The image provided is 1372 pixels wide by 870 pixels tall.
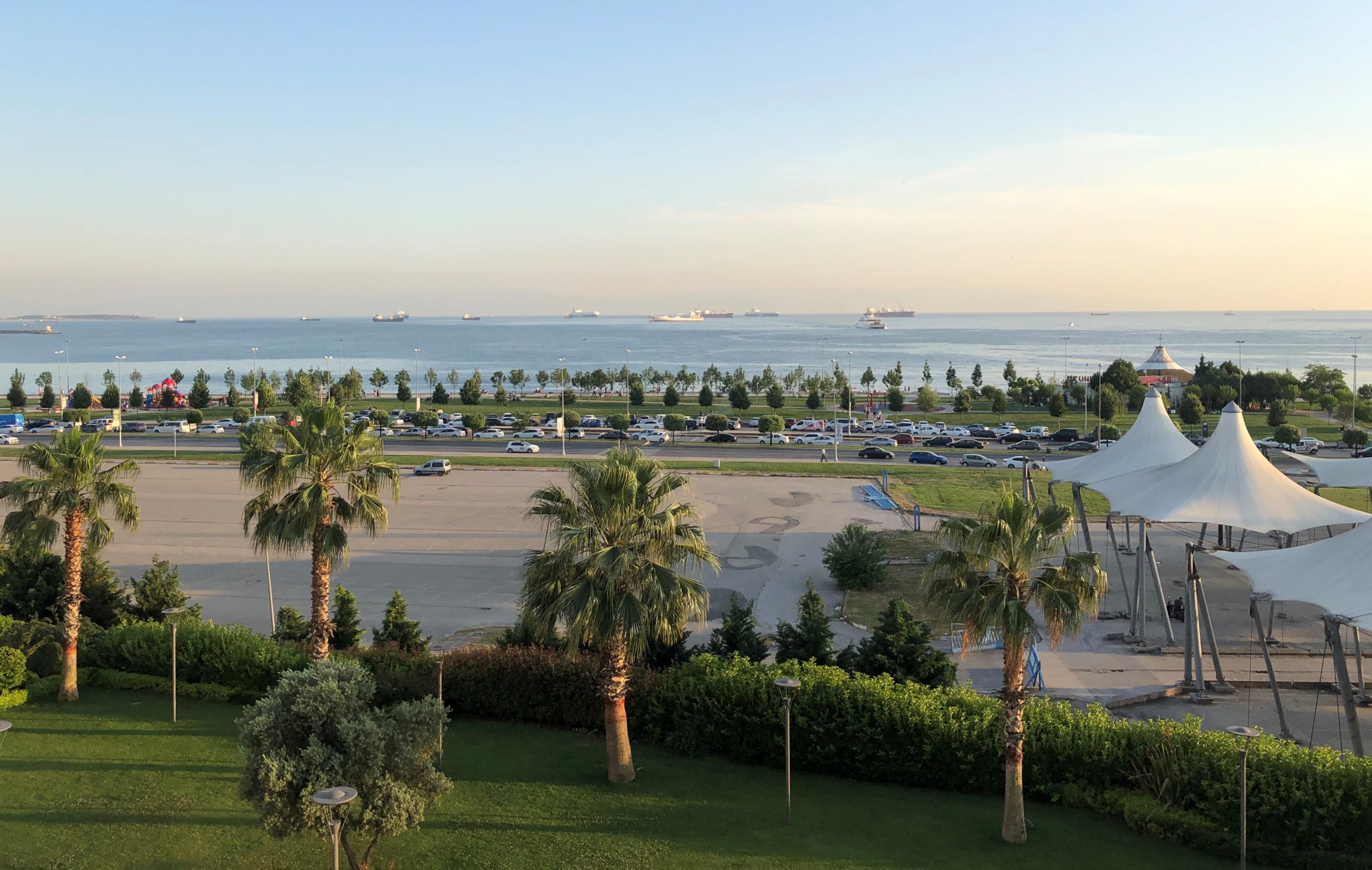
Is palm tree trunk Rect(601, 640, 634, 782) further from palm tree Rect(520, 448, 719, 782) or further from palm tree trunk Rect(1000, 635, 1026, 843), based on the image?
palm tree trunk Rect(1000, 635, 1026, 843)

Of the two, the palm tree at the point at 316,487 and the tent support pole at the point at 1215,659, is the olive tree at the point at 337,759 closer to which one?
the palm tree at the point at 316,487

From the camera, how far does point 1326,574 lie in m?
18.5

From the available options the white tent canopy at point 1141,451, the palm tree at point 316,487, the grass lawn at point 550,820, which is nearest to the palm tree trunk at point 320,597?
the palm tree at point 316,487

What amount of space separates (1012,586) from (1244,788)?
3.85m

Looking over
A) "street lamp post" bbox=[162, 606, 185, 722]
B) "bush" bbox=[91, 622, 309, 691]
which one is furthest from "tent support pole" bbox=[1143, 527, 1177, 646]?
"street lamp post" bbox=[162, 606, 185, 722]

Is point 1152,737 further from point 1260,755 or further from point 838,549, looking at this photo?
point 838,549

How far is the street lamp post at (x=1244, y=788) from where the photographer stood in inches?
505

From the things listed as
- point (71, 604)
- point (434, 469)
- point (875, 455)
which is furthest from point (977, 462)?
point (71, 604)

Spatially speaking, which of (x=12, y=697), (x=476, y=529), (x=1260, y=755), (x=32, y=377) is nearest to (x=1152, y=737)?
(x=1260, y=755)

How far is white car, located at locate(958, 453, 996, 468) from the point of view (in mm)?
56125

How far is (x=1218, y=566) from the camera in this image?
31453mm

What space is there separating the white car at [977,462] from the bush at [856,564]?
27481 mm

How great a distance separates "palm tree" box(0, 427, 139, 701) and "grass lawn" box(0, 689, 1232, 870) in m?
2.58

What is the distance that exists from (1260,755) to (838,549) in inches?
670
